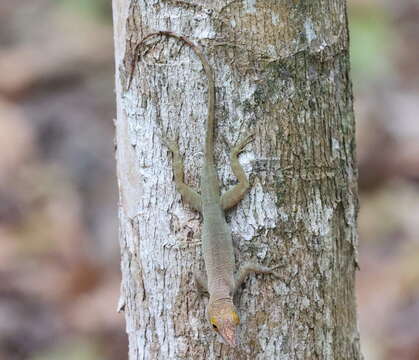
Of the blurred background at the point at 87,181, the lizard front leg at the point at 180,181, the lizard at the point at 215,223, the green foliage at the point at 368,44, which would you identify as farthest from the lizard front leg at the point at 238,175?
the green foliage at the point at 368,44

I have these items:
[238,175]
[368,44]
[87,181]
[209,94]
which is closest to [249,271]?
[238,175]

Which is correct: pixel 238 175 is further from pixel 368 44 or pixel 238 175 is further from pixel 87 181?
pixel 368 44

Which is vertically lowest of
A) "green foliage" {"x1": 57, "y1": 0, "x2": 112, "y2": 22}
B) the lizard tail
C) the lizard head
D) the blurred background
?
the lizard head

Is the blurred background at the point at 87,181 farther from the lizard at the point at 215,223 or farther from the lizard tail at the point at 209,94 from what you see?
the lizard tail at the point at 209,94

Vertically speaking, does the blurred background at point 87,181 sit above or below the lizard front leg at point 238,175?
above

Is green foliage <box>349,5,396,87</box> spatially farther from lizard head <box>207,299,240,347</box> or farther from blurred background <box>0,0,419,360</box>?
lizard head <box>207,299,240,347</box>

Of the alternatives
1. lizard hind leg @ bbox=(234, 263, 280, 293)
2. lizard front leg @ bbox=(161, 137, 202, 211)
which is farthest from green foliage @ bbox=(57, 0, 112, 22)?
lizard hind leg @ bbox=(234, 263, 280, 293)

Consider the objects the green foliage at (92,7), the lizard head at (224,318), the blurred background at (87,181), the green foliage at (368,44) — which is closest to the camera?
the lizard head at (224,318)
